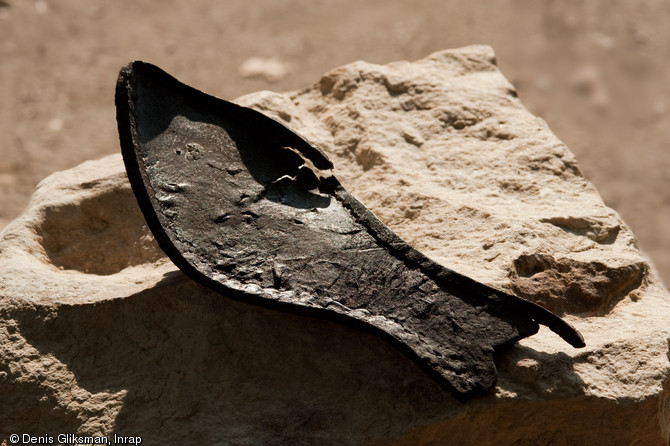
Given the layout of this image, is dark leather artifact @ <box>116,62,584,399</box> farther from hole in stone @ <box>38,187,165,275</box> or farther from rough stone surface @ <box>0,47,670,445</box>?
hole in stone @ <box>38,187,165,275</box>

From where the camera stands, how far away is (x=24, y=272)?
2170 mm

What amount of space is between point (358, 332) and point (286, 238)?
27cm

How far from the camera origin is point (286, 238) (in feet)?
6.53

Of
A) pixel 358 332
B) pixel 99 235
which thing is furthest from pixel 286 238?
pixel 99 235

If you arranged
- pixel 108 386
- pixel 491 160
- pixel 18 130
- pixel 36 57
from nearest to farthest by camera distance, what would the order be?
1. pixel 108 386
2. pixel 491 160
3. pixel 18 130
4. pixel 36 57

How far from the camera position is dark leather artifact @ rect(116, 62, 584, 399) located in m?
1.82

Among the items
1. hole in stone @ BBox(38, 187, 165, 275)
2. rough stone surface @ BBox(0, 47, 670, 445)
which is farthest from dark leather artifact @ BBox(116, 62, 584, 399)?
hole in stone @ BBox(38, 187, 165, 275)

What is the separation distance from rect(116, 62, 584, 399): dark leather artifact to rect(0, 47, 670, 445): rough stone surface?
4.8 inches

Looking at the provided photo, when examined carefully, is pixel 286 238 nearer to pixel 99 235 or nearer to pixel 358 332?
pixel 358 332

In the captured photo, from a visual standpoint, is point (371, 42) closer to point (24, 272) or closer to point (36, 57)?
point (36, 57)

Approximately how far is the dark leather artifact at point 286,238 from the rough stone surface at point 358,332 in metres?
0.12

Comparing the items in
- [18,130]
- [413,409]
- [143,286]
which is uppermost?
[18,130]

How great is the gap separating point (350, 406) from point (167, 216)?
0.59m

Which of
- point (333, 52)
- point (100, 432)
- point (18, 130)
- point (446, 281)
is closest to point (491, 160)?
point (446, 281)
